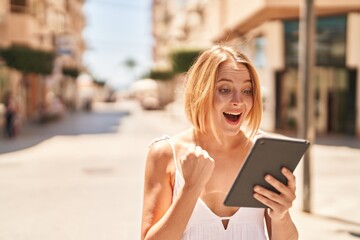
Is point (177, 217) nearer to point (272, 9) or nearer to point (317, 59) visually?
point (272, 9)

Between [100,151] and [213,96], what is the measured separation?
46.9ft

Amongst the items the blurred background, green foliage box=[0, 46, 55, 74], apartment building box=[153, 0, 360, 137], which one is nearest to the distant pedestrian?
the blurred background

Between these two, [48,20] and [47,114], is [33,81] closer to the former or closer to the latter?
[48,20]

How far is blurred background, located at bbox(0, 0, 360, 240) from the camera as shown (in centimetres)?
733

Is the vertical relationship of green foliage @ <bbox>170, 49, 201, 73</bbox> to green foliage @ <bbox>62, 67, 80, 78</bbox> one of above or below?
above

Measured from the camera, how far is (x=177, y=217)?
74.0 inches

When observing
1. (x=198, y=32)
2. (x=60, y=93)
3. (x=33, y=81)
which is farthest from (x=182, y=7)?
(x=33, y=81)

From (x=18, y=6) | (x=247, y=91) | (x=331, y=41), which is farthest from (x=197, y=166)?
(x=18, y=6)

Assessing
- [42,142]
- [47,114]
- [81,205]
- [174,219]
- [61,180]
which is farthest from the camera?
[47,114]

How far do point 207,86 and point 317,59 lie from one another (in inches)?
846

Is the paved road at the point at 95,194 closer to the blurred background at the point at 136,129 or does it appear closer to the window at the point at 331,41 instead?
the blurred background at the point at 136,129

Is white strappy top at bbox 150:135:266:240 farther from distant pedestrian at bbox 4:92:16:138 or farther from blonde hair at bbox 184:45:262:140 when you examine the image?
distant pedestrian at bbox 4:92:16:138

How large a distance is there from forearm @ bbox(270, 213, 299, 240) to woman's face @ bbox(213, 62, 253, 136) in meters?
0.37

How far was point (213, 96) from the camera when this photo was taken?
203 cm
